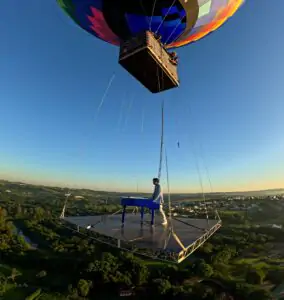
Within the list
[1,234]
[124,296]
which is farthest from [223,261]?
[1,234]

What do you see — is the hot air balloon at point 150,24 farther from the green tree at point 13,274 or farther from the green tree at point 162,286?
the green tree at point 13,274

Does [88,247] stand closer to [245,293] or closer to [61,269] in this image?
[61,269]

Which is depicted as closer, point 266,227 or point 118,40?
point 118,40

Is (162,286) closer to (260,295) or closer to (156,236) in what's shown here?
(260,295)

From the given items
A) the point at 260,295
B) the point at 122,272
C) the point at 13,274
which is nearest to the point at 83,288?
the point at 122,272

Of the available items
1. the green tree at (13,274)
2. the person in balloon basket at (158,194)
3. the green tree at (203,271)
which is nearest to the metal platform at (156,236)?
the person in balloon basket at (158,194)

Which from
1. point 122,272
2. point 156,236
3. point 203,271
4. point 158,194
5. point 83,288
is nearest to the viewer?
point 156,236

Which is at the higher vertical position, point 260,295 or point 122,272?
point 122,272

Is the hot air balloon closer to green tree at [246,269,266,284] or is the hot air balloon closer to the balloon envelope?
the balloon envelope
